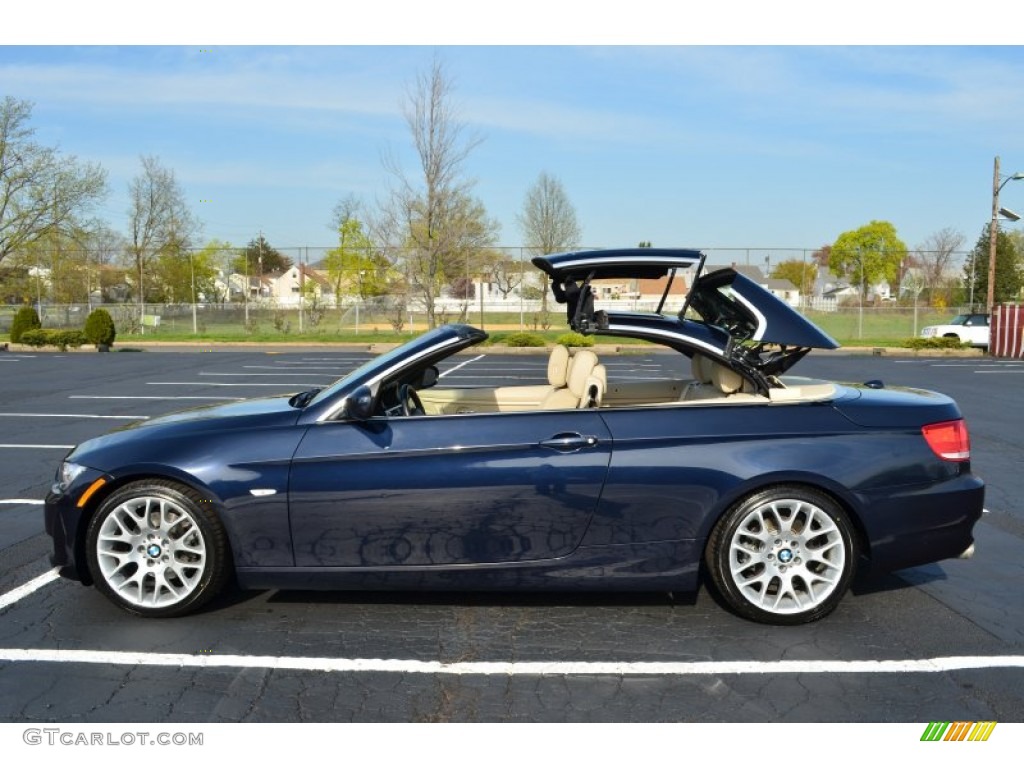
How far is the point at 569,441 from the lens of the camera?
12.5 feet

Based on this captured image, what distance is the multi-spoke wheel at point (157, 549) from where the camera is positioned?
3924 millimetres

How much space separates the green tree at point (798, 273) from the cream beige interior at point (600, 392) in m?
30.4

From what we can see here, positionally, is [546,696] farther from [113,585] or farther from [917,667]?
[113,585]

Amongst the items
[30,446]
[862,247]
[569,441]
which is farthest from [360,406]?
[862,247]

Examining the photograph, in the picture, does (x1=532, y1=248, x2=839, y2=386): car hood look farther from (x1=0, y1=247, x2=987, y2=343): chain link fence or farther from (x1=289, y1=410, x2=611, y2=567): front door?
(x1=0, y1=247, x2=987, y2=343): chain link fence

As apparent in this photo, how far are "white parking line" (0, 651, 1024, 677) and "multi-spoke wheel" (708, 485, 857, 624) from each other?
403mm

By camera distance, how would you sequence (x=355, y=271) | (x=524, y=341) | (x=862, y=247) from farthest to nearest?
(x=862, y=247) → (x=355, y=271) → (x=524, y=341)

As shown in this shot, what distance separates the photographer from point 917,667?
11.4 feet

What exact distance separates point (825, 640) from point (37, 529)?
5087 millimetres

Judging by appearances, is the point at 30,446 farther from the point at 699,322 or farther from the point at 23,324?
the point at 23,324

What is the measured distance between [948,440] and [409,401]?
9.14 feet

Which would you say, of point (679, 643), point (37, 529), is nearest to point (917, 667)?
point (679, 643)
